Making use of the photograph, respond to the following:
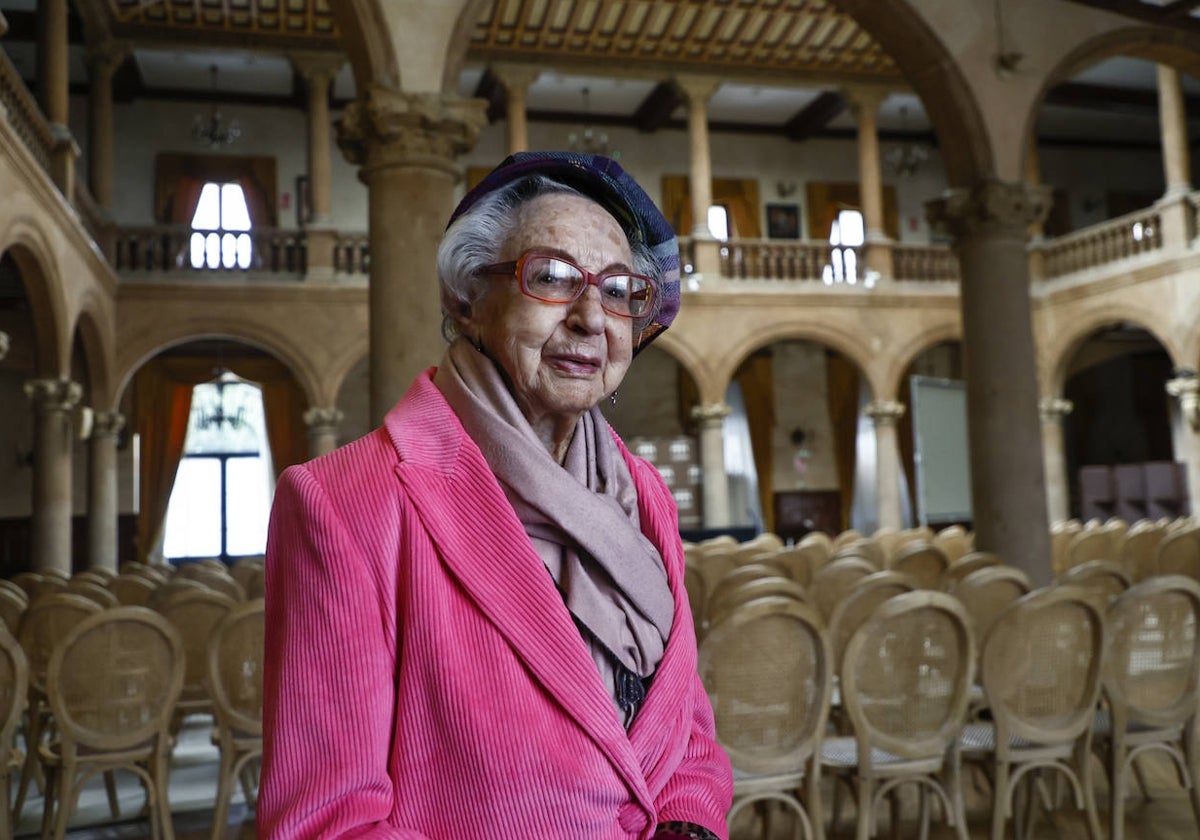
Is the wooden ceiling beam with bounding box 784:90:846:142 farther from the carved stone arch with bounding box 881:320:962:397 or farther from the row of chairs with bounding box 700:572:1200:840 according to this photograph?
the row of chairs with bounding box 700:572:1200:840

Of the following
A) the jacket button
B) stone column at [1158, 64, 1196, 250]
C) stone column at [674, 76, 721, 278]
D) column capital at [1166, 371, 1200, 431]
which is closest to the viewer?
the jacket button

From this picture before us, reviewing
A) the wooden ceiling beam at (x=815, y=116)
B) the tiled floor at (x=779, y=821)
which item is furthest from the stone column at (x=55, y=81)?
the wooden ceiling beam at (x=815, y=116)

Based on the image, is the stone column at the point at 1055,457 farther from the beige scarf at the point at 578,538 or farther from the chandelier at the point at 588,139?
the beige scarf at the point at 578,538

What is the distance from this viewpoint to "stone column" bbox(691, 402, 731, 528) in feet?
52.5

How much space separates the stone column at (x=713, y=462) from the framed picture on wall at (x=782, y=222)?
13.8 feet

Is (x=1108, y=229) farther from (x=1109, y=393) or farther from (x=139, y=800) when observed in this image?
(x=139, y=800)

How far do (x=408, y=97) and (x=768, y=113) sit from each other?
45.7ft

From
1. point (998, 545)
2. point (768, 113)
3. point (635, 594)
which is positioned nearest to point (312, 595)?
point (635, 594)

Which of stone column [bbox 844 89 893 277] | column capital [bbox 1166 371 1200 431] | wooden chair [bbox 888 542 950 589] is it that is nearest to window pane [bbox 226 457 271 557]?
stone column [bbox 844 89 893 277]

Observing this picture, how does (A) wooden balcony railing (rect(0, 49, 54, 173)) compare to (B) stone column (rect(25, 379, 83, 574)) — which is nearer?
(A) wooden balcony railing (rect(0, 49, 54, 173))

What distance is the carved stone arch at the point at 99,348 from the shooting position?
1314cm

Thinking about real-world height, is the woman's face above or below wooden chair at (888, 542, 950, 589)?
above

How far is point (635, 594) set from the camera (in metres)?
1.32

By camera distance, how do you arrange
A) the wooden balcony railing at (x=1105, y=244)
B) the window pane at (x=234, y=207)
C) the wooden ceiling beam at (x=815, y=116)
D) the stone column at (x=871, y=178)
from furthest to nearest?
the wooden ceiling beam at (x=815, y=116) → the window pane at (x=234, y=207) → the stone column at (x=871, y=178) → the wooden balcony railing at (x=1105, y=244)
